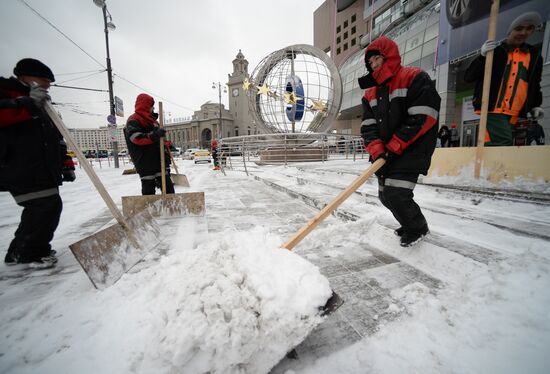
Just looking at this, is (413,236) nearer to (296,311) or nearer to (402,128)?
(402,128)

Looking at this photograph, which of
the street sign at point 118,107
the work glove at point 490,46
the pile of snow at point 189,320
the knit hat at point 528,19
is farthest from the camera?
the street sign at point 118,107

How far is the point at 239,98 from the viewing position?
188 ft

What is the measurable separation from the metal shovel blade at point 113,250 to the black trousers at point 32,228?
0.58m

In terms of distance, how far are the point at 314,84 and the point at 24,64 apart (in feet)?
25.7

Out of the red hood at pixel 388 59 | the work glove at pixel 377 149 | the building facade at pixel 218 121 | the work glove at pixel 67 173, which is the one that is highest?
the building facade at pixel 218 121

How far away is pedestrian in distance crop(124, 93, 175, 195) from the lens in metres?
3.07

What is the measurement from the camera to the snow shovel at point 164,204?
9.76 ft

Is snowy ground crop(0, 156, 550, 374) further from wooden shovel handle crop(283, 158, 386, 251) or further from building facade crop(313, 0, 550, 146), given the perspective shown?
building facade crop(313, 0, 550, 146)

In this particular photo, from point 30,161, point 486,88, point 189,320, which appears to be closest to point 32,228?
point 30,161

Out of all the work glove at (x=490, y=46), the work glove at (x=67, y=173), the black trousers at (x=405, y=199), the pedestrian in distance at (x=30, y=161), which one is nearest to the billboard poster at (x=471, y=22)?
the work glove at (x=490, y=46)

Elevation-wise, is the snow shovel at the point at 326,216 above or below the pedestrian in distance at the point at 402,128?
below

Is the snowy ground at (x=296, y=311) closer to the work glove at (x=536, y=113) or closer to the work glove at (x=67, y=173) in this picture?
the work glove at (x=67, y=173)

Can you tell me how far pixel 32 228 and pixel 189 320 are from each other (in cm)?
188

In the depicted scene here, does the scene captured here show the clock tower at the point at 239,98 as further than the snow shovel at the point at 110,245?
Yes
